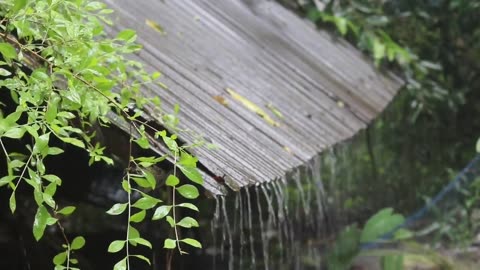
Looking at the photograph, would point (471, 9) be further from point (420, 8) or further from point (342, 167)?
point (342, 167)

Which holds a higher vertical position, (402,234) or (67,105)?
(67,105)

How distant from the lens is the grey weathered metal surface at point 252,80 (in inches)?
120

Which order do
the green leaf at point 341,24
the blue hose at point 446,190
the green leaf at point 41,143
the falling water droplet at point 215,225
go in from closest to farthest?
the green leaf at point 41,143, the falling water droplet at point 215,225, the green leaf at point 341,24, the blue hose at point 446,190

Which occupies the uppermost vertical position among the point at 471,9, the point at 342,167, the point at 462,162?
the point at 471,9

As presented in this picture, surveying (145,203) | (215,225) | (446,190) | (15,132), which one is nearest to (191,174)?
(145,203)

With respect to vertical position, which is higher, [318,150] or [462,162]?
[318,150]

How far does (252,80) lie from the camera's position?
13.5ft

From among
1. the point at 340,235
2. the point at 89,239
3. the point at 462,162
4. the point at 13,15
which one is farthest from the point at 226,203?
the point at 462,162

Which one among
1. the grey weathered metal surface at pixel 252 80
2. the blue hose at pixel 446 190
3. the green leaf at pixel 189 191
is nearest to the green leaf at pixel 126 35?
the grey weathered metal surface at pixel 252 80

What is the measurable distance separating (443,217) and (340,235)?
1.80 meters

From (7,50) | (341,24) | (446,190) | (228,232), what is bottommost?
(446,190)

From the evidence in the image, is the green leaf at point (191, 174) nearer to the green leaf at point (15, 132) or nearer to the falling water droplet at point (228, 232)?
the falling water droplet at point (228, 232)

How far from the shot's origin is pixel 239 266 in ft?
13.1

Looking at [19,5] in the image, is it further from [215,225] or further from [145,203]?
[215,225]
